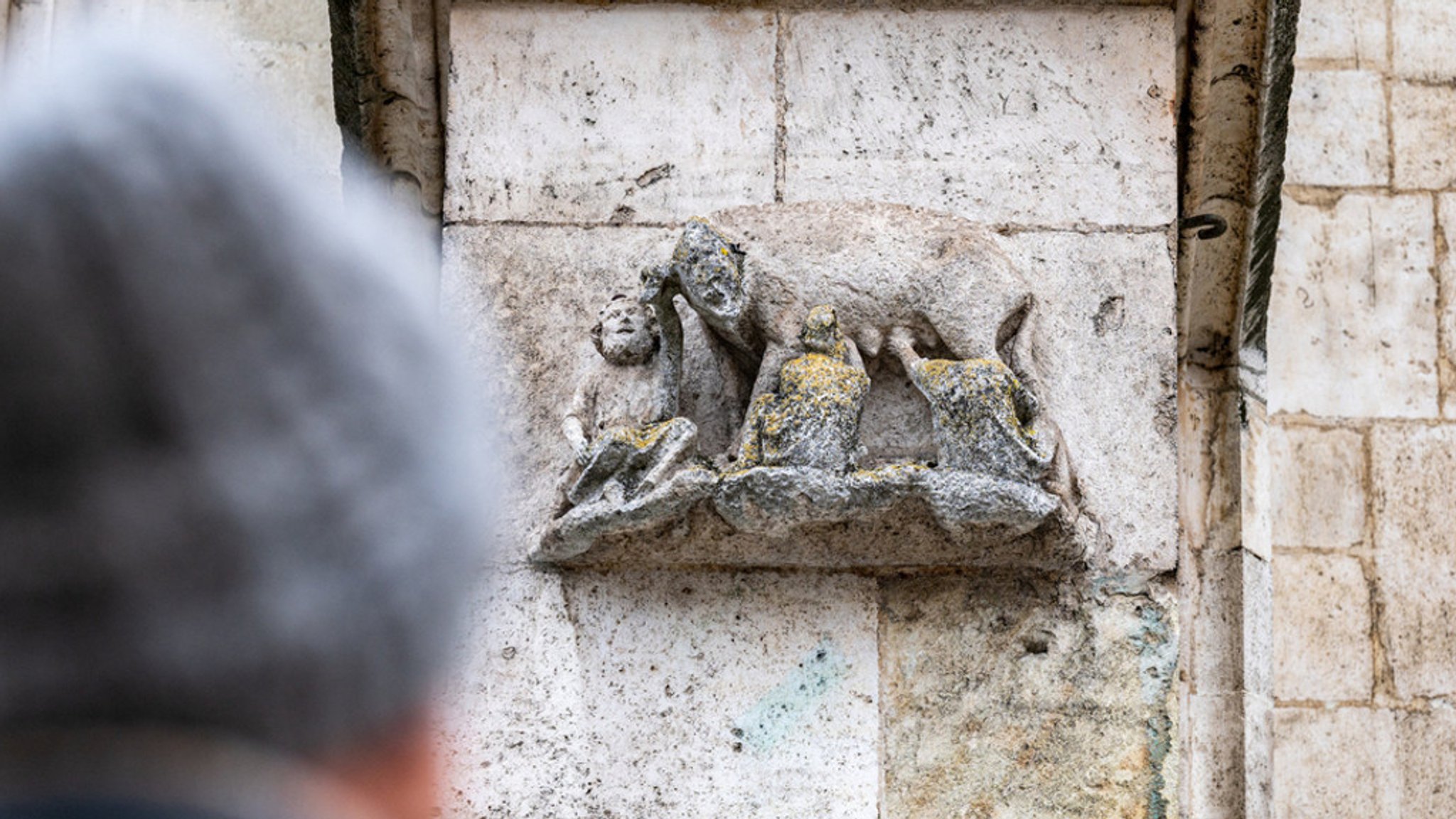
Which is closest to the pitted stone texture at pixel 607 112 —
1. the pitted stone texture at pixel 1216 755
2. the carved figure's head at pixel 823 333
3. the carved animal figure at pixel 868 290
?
the carved animal figure at pixel 868 290

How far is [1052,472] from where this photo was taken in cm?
261

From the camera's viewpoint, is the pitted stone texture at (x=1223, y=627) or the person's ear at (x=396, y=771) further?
the pitted stone texture at (x=1223, y=627)

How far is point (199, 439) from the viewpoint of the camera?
490 millimetres

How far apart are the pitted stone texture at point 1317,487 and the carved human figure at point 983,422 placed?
1.24 m

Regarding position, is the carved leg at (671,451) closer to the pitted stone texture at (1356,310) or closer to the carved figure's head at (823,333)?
the carved figure's head at (823,333)

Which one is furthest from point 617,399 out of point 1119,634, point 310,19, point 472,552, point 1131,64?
point 472,552

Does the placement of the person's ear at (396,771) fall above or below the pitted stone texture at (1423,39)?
below

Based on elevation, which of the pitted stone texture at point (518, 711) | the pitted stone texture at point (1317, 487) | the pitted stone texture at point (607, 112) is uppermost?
the pitted stone texture at point (607, 112)

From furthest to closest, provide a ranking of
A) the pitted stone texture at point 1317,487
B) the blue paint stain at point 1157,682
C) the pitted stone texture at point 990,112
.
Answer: the pitted stone texture at point 1317,487 → the pitted stone texture at point 990,112 → the blue paint stain at point 1157,682

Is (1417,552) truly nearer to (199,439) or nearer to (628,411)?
(628,411)

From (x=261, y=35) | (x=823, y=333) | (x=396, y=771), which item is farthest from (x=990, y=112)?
(x=396, y=771)

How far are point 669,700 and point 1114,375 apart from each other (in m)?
0.92

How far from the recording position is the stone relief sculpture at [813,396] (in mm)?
2510

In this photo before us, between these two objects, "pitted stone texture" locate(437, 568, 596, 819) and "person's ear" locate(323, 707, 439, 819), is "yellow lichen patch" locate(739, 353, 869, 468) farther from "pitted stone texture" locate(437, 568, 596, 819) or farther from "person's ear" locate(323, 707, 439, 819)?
"person's ear" locate(323, 707, 439, 819)
